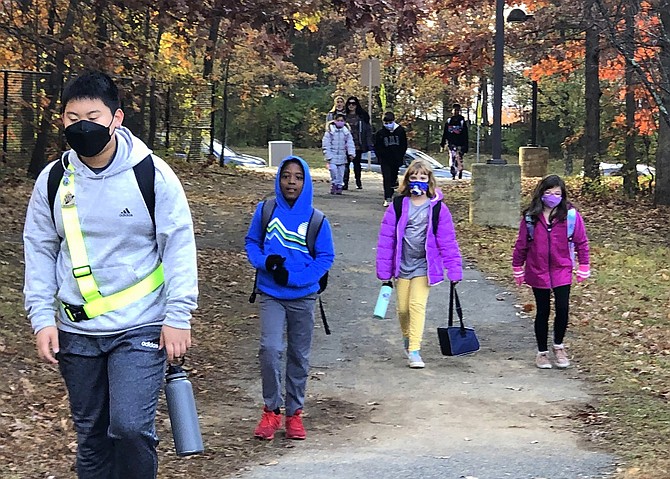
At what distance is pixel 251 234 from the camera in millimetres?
6973

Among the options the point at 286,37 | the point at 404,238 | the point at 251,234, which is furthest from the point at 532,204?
the point at 286,37

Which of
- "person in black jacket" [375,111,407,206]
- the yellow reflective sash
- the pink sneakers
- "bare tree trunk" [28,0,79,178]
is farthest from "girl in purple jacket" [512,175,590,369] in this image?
"person in black jacket" [375,111,407,206]

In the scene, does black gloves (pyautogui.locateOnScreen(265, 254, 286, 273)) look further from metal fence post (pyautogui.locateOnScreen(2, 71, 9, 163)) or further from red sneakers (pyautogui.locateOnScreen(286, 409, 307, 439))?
metal fence post (pyautogui.locateOnScreen(2, 71, 9, 163))

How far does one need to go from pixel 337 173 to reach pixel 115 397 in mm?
17020

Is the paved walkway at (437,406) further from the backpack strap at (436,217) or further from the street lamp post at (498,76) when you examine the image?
the street lamp post at (498,76)

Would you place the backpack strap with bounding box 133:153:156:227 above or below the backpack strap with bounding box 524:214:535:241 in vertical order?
above

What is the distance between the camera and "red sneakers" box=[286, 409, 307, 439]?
6926mm

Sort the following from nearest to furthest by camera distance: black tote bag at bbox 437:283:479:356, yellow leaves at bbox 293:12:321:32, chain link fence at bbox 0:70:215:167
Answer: black tote bag at bbox 437:283:479:356 < yellow leaves at bbox 293:12:321:32 < chain link fence at bbox 0:70:215:167

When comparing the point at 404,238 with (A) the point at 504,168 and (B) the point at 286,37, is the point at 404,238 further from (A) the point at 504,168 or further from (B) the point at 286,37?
(A) the point at 504,168

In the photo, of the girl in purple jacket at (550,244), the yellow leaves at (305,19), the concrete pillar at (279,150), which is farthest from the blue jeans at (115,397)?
the concrete pillar at (279,150)

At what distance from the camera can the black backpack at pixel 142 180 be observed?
173 inches

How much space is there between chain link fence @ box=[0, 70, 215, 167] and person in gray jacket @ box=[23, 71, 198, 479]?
1262cm

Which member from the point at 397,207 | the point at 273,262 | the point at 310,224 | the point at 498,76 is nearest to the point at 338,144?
the point at 498,76

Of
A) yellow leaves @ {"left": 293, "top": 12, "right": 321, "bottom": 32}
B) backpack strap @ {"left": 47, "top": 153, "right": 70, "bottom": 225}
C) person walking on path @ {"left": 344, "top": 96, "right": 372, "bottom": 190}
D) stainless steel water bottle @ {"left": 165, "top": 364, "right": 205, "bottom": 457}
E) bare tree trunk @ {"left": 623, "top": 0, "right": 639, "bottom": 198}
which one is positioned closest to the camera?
backpack strap @ {"left": 47, "top": 153, "right": 70, "bottom": 225}
